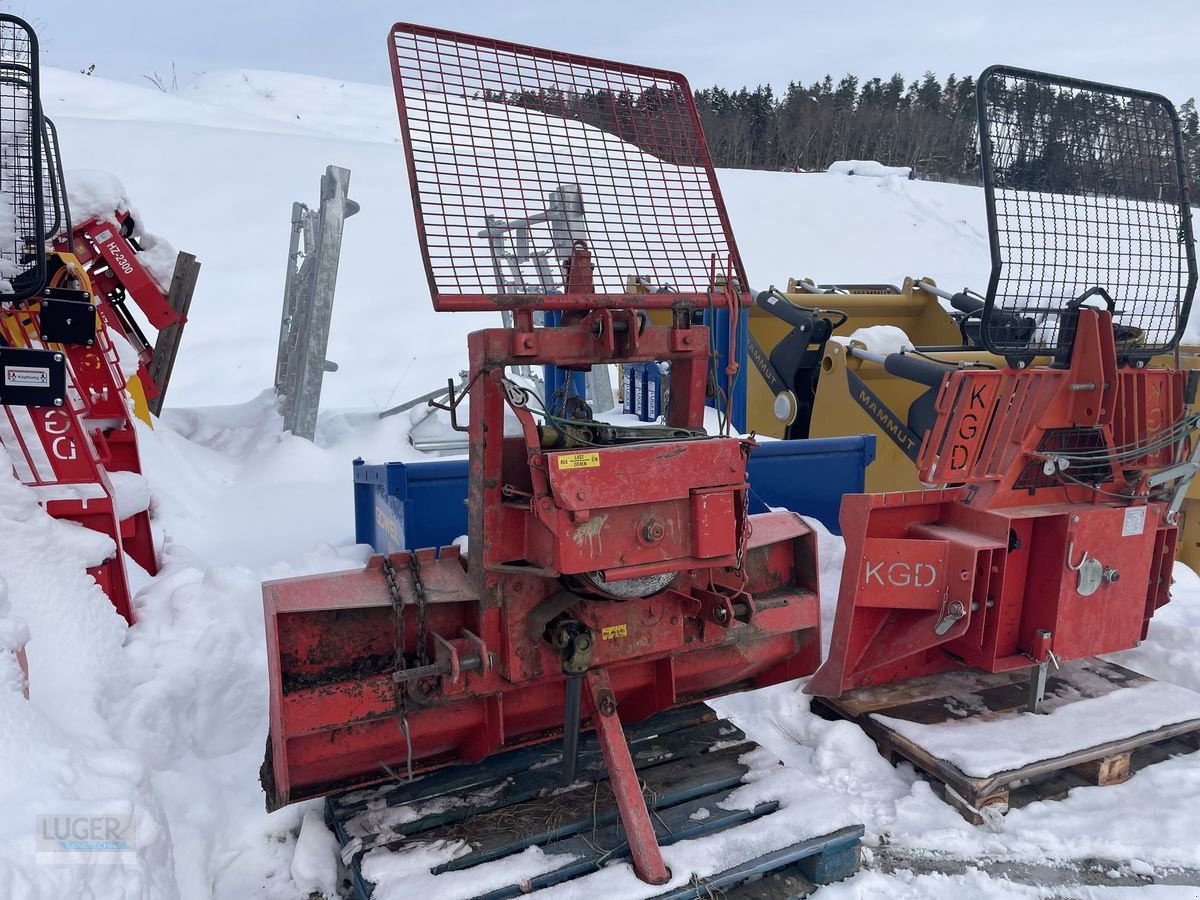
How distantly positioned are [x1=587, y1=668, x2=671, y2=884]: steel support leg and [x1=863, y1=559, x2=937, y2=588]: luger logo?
4.05 ft

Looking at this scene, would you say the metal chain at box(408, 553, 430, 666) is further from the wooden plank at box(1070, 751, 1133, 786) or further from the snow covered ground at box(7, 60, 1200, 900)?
the wooden plank at box(1070, 751, 1133, 786)

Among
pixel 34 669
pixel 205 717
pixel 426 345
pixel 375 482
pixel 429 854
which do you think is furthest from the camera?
pixel 426 345

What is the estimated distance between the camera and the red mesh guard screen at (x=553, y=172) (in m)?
2.50

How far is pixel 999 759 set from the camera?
3104mm

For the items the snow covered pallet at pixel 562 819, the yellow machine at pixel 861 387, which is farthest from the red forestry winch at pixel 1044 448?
the snow covered pallet at pixel 562 819

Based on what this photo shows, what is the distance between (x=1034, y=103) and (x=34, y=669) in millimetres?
4283

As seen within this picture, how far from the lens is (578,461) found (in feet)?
7.50

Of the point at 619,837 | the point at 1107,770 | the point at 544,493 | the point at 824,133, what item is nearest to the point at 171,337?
the point at 544,493

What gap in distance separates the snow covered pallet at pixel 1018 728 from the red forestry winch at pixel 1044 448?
13cm

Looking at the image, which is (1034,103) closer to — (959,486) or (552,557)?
(959,486)

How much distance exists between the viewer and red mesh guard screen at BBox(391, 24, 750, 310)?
250 centimetres

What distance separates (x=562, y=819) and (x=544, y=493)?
1.12 meters

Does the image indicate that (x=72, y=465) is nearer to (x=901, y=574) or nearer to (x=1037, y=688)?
(x=901, y=574)

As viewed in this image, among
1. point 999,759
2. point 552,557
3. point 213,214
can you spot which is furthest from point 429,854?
point 213,214
